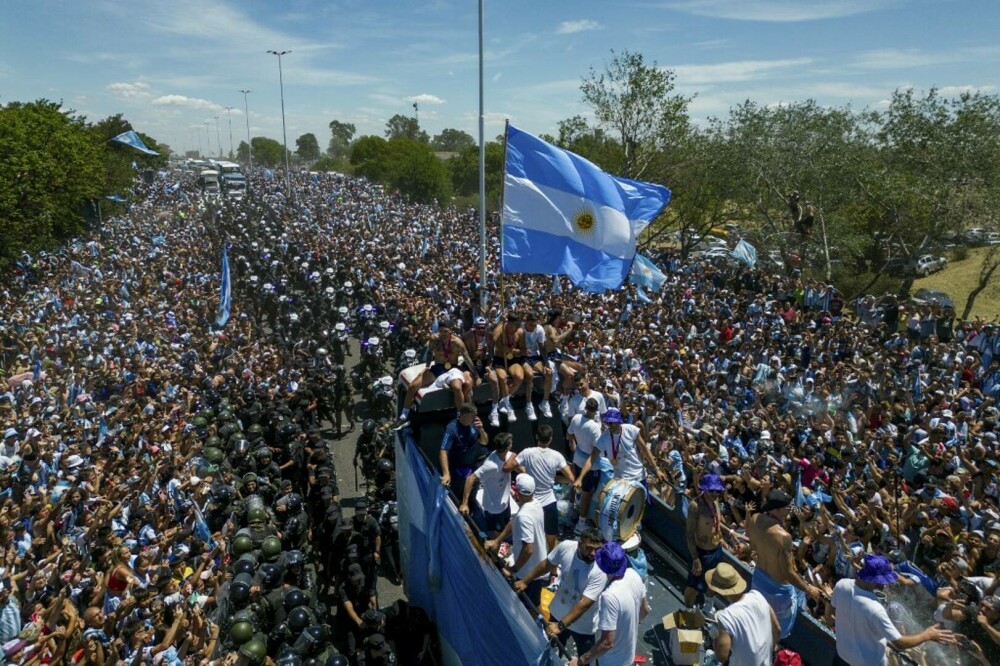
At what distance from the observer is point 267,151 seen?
141 m

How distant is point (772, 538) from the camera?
4.62 m

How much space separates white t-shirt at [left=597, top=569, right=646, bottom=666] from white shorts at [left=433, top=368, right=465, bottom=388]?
3087 millimetres

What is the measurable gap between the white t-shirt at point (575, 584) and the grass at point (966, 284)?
27.8m

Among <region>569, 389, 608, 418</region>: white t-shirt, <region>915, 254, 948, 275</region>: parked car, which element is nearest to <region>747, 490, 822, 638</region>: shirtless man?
<region>569, 389, 608, 418</region>: white t-shirt

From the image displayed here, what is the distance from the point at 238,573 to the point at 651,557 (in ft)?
13.6

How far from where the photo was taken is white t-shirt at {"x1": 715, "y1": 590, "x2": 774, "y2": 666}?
384 centimetres

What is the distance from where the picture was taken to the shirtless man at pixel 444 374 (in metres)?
6.83

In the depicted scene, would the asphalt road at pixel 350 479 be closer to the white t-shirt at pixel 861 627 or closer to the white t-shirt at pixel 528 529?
the white t-shirt at pixel 528 529

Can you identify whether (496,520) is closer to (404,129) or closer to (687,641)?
(687,641)

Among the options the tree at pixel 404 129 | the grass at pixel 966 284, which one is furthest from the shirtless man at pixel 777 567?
the tree at pixel 404 129

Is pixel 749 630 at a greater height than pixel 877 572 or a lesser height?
lesser

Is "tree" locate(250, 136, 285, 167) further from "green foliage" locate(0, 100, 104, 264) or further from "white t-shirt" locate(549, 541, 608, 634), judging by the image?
"white t-shirt" locate(549, 541, 608, 634)

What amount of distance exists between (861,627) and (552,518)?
2809mm

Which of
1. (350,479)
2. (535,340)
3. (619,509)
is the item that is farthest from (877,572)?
(350,479)
